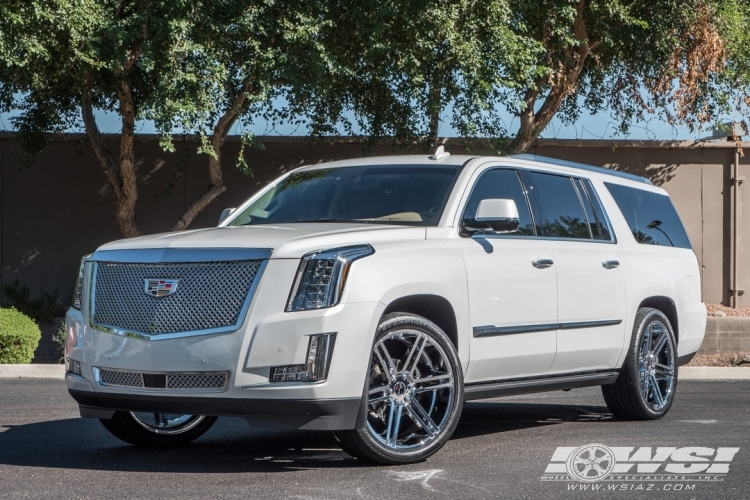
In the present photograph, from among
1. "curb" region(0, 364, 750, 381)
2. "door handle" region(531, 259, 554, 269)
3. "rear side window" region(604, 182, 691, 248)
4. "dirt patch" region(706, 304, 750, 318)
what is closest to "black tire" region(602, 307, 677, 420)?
"rear side window" region(604, 182, 691, 248)

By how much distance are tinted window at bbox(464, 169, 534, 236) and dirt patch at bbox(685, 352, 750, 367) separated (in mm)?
9362

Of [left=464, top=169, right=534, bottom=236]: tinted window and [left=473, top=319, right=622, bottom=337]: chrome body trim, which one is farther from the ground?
[left=464, top=169, right=534, bottom=236]: tinted window

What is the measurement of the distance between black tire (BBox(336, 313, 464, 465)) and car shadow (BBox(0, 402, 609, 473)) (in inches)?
11.6

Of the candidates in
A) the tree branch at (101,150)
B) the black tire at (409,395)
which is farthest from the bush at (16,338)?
the black tire at (409,395)

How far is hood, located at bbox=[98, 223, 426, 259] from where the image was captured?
6.41 m

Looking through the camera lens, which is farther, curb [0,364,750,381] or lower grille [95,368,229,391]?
curb [0,364,750,381]

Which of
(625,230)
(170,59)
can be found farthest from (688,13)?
(625,230)

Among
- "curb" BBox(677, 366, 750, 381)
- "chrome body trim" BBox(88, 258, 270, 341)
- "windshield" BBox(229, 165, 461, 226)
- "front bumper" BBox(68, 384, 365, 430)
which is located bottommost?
"curb" BBox(677, 366, 750, 381)

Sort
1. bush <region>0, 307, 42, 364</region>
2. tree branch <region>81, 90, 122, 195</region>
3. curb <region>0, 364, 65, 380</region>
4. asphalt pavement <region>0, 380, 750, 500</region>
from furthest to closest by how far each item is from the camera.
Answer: tree branch <region>81, 90, 122, 195</region>, bush <region>0, 307, 42, 364</region>, curb <region>0, 364, 65, 380</region>, asphalt pavement <region>0, 380, 750, 500</region>

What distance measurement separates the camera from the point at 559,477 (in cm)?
641

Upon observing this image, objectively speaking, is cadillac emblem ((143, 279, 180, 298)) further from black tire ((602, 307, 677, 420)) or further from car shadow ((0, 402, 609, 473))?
black tire ((602, 307, 677, 420))

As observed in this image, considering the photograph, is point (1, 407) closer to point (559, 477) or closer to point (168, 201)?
point (559, 477)

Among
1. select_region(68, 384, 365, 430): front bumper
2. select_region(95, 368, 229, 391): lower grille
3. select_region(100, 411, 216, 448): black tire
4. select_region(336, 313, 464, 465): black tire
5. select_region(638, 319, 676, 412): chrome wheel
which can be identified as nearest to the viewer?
select_region(68, 384, 365, 430): front bumper

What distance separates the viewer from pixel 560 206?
Answer: 855 cm
